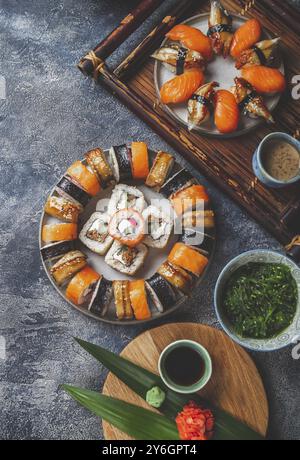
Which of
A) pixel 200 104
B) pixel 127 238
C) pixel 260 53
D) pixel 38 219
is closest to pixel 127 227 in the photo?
pixel 127 238

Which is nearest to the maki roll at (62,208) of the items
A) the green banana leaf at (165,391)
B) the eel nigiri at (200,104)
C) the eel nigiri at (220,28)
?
the green banana leaf at (165,391)

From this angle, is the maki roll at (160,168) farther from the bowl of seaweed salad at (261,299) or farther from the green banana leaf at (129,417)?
the green banana leaf at (129,417)

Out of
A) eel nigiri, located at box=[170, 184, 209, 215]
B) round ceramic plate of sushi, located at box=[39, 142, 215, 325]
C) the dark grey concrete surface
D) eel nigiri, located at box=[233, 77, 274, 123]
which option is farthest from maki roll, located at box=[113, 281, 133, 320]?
eel nigiri, located at box=[233, 77, 274, 123]

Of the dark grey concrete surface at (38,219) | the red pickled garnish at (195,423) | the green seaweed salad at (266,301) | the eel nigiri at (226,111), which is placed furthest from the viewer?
the dark grey concrete surface at (38,219)

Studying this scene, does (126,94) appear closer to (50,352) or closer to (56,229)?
(56,229)
